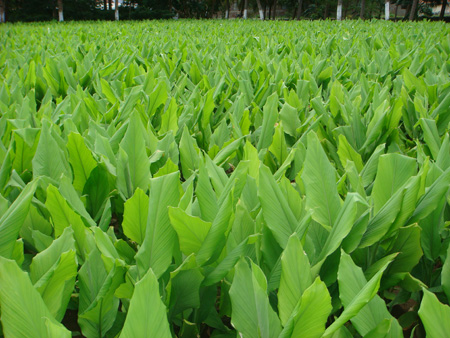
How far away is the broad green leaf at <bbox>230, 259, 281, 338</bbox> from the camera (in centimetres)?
74

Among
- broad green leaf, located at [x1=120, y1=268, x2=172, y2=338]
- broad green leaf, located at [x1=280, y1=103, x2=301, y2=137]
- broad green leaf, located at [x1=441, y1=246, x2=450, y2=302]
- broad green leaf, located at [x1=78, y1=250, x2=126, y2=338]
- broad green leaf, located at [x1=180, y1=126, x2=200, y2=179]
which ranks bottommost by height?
broad green leaf, located at [x1=78, y1=250, x2=126, y2=338]

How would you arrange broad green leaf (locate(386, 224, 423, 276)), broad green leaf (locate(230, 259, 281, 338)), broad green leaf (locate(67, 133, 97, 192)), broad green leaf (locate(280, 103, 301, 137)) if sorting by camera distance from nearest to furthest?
broad green leaf (locate(230, 259, 281, 338))
broad green leaf (locate(386, 224, 423, 276))
broad green leaf (locate(67, 133, 97, 192))
broad green leaf (locate(280, 103, 301, 137))

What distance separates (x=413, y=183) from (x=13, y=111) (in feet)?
5.63

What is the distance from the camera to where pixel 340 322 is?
652mm

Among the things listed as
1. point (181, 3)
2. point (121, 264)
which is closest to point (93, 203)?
point (121, 264)

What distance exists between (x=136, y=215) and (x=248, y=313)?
0.34m

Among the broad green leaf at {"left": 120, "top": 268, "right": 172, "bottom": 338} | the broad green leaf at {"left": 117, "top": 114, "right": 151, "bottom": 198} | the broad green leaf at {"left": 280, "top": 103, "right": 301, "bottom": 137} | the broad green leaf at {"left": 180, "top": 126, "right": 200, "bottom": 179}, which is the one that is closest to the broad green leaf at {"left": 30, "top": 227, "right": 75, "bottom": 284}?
the broad green leaf at {"left": 120, "top": 268, "right": 172, "bottom": 338}

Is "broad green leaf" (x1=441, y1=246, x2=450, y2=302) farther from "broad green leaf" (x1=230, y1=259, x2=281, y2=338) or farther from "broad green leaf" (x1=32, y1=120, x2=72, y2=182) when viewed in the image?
"broad green leaf" (x1=32, y1=120, x2=72, y2=182)

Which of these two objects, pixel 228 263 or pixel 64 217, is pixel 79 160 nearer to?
pixel 64 217

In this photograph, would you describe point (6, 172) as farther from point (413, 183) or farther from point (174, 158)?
point (413, 183)

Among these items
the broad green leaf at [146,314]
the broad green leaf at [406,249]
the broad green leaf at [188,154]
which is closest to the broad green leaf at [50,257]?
the broad green leaf at [146,314]

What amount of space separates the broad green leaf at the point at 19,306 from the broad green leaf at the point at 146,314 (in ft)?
0.38

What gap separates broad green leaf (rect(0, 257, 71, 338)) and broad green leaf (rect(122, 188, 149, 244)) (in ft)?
0.96

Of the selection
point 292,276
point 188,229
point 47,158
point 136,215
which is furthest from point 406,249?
point 47,158
